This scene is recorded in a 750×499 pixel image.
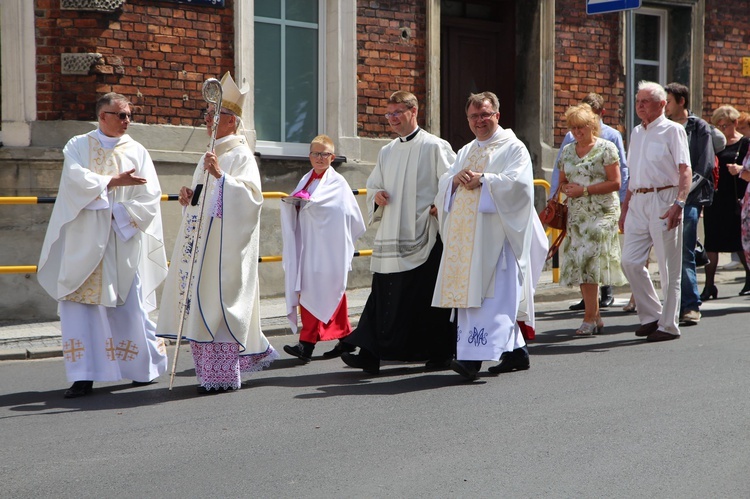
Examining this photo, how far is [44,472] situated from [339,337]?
150 inches

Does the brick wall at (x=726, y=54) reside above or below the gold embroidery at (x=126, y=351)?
above

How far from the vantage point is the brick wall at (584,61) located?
602 inches

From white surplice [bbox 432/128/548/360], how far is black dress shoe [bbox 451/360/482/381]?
0.05 meters

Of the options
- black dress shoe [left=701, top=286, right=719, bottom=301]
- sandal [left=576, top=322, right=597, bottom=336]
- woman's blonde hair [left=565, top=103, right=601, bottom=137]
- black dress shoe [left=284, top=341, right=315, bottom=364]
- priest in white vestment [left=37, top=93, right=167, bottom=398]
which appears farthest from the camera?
black dress shoe [left=701, top=286, right=719, bottom=301]

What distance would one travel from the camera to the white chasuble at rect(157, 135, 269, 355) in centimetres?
771

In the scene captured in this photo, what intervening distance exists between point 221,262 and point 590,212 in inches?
143

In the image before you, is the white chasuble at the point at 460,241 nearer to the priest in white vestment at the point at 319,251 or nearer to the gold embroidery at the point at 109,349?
the priest in white vestment at the point at 319,251

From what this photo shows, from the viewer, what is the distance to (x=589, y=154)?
994 centimetres

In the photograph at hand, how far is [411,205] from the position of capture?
27.8 ft

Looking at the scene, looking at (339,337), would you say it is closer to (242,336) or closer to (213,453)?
(242,336)

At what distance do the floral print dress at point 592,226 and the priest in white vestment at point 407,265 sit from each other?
71.2 inches

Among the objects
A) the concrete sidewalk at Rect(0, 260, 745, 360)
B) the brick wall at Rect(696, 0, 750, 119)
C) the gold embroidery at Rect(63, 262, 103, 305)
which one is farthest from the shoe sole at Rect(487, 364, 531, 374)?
the brick wall at Rect(696, 0, 750, 119)

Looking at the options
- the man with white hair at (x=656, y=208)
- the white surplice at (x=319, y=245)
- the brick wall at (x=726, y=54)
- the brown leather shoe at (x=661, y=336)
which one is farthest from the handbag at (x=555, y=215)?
the brick wall at (x=726, y=54)

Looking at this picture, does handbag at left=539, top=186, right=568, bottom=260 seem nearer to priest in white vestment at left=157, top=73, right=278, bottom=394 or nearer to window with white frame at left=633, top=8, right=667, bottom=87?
priest in white vestment at left=157, top=73, right=278, bottom=394
